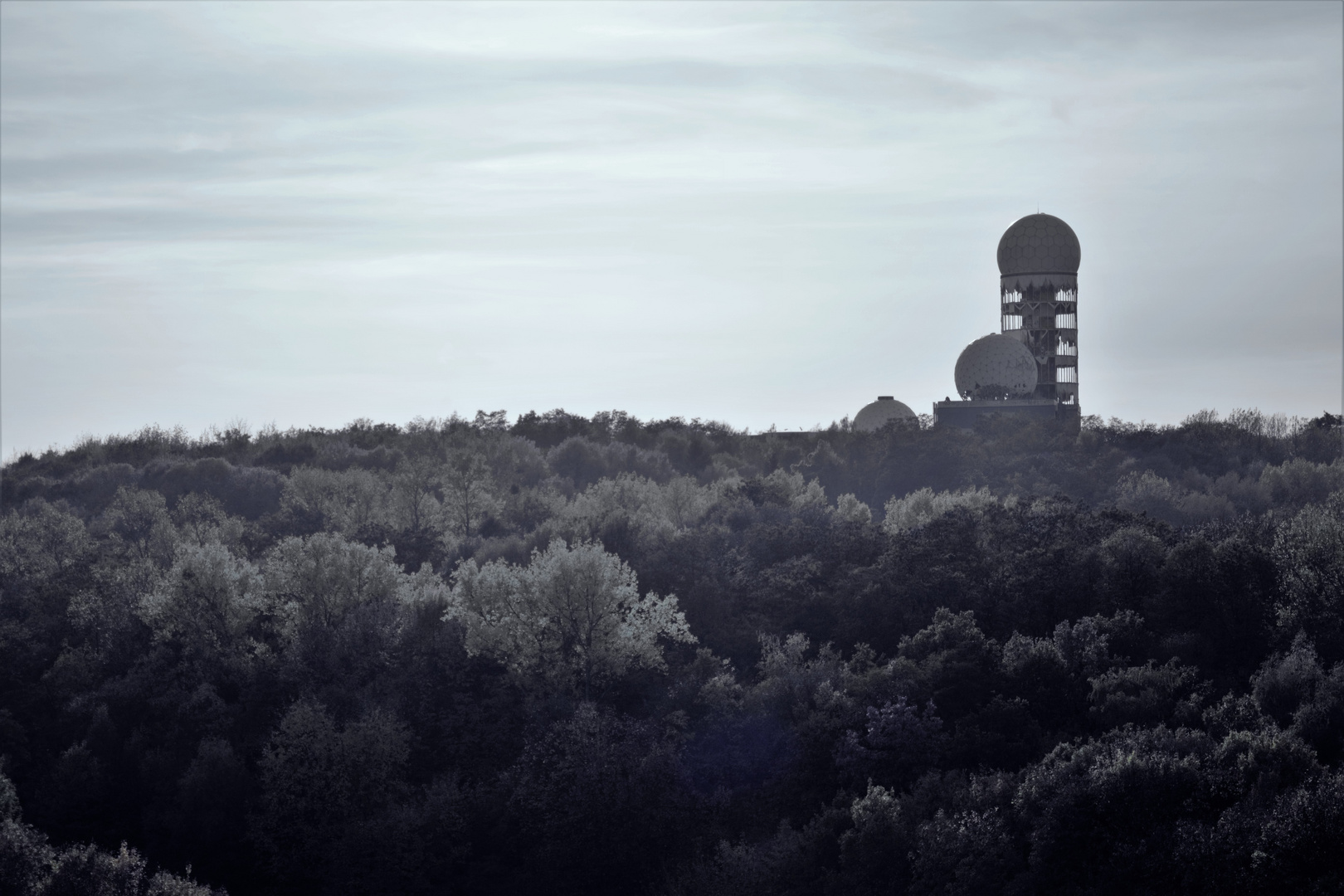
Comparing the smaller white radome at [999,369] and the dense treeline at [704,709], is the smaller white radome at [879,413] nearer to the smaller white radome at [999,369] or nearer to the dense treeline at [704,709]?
the smaller white radome at [999,369]

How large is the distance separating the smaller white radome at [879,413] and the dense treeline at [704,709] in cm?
2880

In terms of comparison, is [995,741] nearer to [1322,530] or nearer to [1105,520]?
[1322,530]

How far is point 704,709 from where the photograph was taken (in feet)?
128

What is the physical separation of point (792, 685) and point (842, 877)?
25.6 ft

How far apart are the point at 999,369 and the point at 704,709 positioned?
43455 mm

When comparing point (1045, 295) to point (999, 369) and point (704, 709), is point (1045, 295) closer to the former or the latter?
point (999, 369)

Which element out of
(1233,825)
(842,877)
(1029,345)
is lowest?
(842,877)

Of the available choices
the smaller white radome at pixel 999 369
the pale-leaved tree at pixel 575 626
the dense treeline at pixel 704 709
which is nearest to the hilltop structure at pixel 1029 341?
the smaller white radome at pixel 999 369

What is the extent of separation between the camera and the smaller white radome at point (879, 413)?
282 ft

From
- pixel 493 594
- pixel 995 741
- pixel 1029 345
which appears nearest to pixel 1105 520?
pixel 995 741

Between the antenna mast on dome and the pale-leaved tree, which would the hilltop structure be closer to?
the antenna mast on dome

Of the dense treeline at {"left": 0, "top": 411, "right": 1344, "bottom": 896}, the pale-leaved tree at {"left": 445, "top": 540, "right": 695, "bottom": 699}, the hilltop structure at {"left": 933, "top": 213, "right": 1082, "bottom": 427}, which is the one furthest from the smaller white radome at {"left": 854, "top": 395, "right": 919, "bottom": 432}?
the pale-leaved tree at {"left": 445, "top": 540, "right": 695, "bottom": 699}

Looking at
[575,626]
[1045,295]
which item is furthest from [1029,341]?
[575,626]

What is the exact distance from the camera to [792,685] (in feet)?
125
